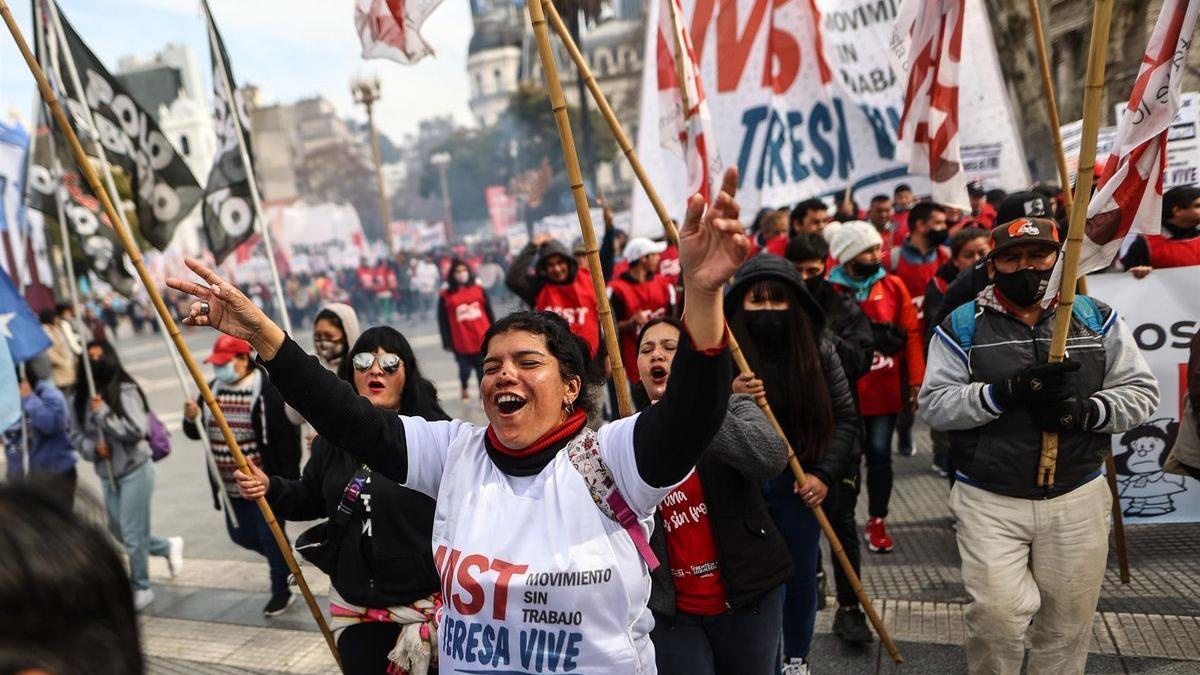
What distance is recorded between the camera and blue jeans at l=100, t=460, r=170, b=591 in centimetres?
550

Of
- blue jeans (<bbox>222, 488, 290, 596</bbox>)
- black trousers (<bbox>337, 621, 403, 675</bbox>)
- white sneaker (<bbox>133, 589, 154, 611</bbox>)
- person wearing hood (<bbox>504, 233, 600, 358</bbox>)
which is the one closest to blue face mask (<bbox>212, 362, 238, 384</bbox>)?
blue jeans (<bbox>222, 488, 290, 596</bbox>)

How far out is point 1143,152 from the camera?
2.92 meters

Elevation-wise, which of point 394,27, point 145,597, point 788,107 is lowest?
point 145,597

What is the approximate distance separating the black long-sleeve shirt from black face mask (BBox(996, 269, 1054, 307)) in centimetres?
164

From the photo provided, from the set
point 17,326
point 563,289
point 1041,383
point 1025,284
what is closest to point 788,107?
point 563,289

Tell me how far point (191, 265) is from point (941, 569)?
396 cm

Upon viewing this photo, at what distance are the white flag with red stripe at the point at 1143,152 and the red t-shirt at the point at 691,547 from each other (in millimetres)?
1550

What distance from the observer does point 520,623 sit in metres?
1.81

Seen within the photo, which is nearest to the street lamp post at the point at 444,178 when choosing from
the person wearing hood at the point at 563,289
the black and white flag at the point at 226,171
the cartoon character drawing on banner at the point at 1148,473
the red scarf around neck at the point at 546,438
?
the person wearing hood at the point at 563,289

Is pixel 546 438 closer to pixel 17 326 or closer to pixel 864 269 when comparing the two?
pixel 864 269

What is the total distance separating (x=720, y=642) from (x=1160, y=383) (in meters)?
2.70

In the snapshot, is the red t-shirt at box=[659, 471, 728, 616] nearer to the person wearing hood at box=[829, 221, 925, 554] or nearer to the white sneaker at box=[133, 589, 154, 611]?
the person wearing hood at box=[829, 221, 925, 554]

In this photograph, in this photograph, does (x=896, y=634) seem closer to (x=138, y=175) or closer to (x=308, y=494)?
(x=308, y=494)

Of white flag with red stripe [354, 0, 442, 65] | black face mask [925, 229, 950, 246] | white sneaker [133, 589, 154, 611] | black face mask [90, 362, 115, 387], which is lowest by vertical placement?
white sneaker [133, 589, 154, 611]
